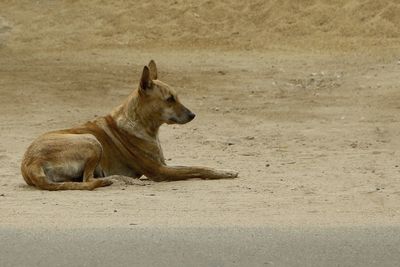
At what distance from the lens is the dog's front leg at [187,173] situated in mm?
10836

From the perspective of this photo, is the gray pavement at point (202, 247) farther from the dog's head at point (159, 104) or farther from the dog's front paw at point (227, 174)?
the dog's head at point (159, 104)

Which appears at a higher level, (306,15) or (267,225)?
(306,15)

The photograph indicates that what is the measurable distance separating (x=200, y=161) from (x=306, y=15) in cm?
1069

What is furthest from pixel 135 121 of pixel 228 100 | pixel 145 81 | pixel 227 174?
pixel 228 100

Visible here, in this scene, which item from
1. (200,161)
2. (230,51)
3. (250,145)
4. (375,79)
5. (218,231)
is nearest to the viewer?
(218,231)

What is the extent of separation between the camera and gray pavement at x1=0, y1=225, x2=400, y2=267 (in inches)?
271

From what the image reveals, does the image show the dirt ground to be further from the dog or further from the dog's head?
the dog's head

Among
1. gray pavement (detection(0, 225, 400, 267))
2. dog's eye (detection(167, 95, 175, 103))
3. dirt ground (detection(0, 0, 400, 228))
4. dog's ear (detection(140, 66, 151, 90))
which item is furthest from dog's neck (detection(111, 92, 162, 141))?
gray pavement (detection(0, 225, 400, 267))

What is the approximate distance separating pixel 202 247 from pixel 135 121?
3.92m

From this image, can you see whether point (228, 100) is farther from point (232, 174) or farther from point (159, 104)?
point (232, 174)

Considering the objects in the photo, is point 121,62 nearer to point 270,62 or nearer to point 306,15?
point 270,62

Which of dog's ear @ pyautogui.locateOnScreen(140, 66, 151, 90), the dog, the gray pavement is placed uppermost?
dog's ear @ pyautogui.locateOnScreen(140, 66, 151, 90)

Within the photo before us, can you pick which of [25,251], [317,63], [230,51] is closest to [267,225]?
[25,251]

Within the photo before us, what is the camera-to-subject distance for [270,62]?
19.3 metres
